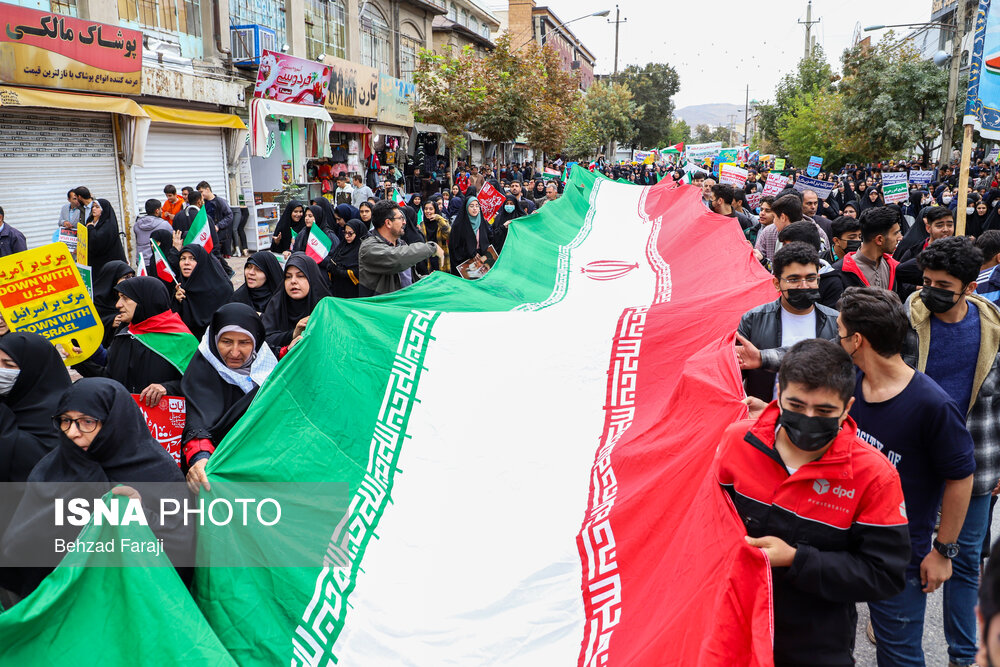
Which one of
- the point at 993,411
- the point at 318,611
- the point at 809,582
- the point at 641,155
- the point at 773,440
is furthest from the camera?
the point at 641,155

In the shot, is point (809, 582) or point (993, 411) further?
point (993, 411)

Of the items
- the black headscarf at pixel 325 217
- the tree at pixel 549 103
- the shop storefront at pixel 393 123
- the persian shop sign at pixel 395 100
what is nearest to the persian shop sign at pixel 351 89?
the persian shop sign at pixel 395 100

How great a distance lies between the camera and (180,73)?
1602 cm

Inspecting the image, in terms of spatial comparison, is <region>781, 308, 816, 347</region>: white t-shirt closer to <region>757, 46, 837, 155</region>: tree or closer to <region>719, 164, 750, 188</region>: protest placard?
<region>719, 164, 750, 188</region>: protest placard

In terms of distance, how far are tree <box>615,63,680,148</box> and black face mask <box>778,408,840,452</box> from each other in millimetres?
65994

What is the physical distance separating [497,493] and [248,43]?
1744cm

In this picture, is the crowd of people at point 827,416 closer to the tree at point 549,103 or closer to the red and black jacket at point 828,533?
the red and black jacket at point 828,533

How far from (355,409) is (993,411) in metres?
3.01

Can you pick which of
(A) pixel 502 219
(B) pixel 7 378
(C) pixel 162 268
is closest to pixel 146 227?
(C) pixel 162 268

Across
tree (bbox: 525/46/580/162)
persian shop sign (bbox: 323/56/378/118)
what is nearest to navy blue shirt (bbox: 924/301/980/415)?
persian shop sign (bbox: 323/56/378/118)

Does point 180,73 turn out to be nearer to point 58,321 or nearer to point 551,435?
point 58,321

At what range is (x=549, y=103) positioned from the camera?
3030 centimetres

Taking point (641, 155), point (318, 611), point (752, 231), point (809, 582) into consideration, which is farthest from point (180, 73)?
point (641, 155)

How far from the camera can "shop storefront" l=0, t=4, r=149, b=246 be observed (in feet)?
39.8
